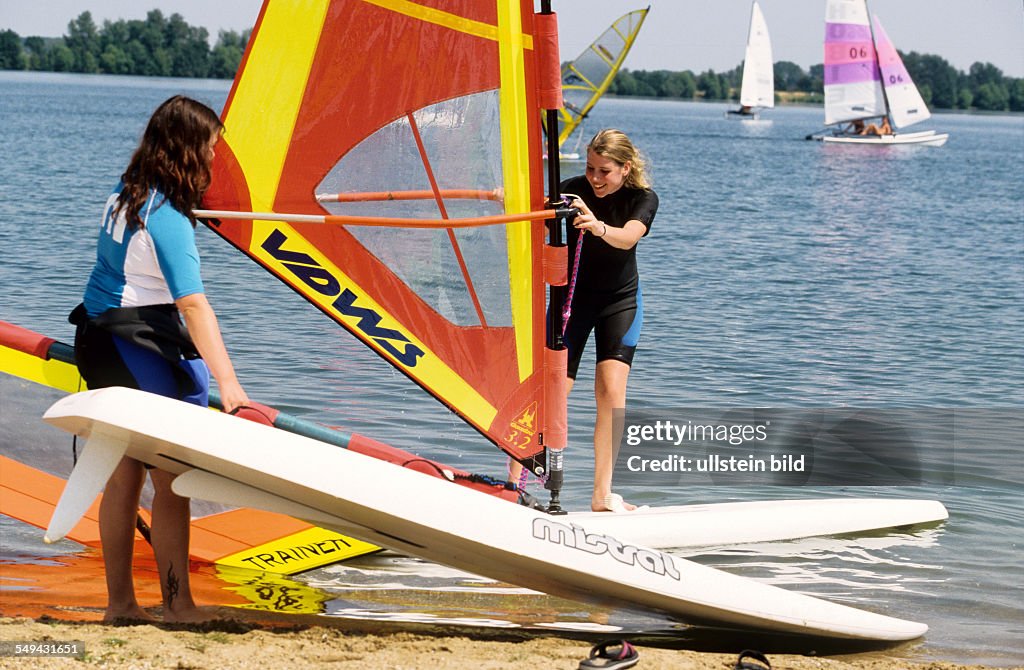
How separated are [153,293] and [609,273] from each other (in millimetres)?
1914

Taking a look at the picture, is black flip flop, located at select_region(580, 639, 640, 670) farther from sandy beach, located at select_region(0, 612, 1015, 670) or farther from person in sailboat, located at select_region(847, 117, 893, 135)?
person in sailboat, located at select_region(847, 117, 893, 135)

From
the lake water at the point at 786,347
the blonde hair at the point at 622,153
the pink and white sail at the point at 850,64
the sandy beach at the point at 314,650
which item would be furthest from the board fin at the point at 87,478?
the pink and white sail at the point at 850,64

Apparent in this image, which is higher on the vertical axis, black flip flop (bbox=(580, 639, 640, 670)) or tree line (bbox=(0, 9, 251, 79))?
tree line (bbox=(0, 9, 251, 79))

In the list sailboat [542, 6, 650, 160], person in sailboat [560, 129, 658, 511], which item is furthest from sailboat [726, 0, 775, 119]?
person in sailboat [560, 129, 658, 511]

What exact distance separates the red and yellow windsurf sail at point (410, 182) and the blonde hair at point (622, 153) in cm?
28

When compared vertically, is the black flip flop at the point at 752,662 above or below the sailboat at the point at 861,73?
below

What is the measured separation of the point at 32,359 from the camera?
159 inches

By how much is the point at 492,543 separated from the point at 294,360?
5.35 meters

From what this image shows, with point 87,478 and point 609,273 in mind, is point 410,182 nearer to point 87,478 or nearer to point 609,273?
point 609,273

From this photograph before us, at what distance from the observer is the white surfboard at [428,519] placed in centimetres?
305

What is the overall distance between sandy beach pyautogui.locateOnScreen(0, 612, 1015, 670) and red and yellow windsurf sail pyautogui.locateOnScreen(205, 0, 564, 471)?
95cm

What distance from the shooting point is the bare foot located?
3439mm

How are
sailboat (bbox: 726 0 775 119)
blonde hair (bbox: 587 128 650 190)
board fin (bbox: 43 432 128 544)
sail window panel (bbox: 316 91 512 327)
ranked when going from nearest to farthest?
board fin (bbox: 43 432 128 544) < sail window panel (bbox: 316 91 512 327) < blonde hair (bbox: 587 128 650 190) < sailboat (bbox: 726 0 775 119)

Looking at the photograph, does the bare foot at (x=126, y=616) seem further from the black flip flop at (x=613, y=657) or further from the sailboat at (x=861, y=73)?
the sailboat at (x=861, y=73)
